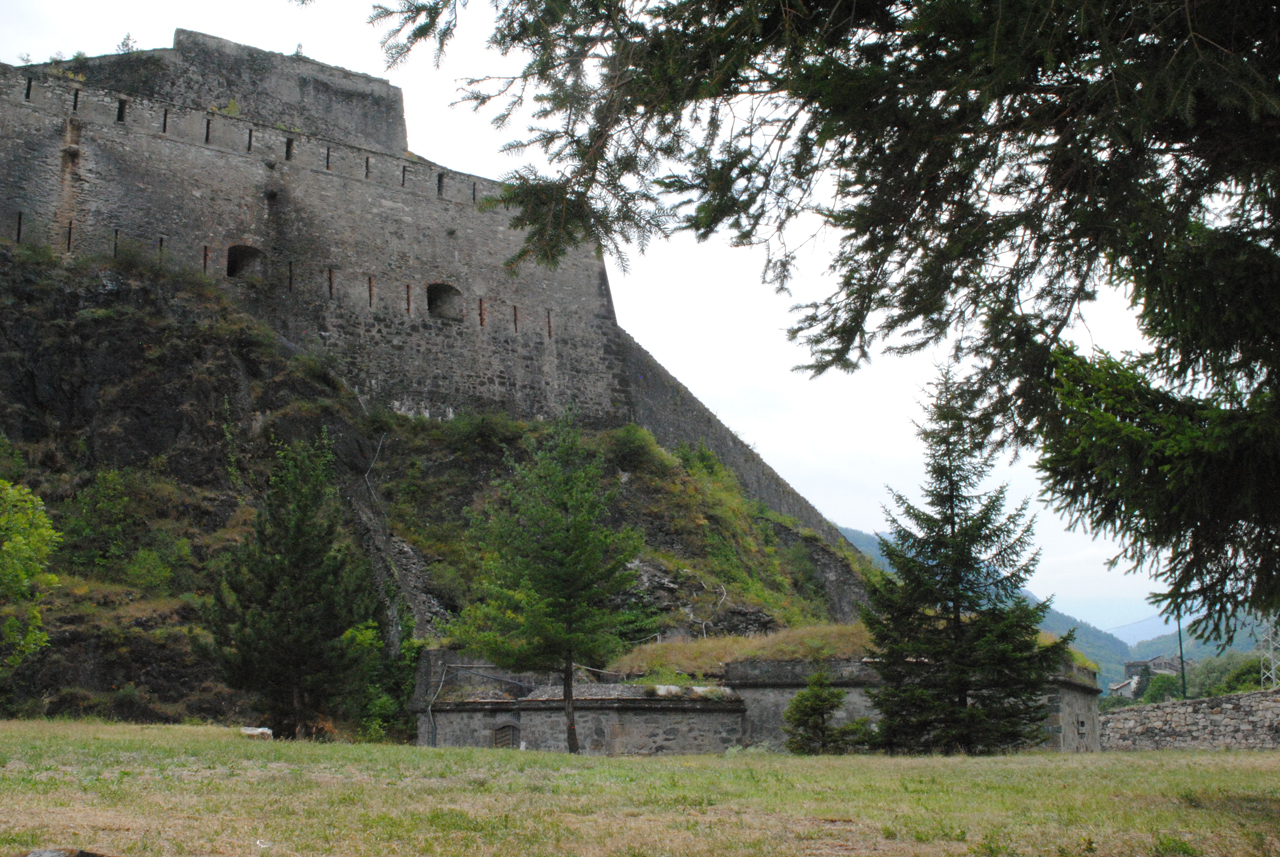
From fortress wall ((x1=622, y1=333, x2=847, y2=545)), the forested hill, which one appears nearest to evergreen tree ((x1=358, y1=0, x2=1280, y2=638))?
fortress wall ((x1=622, y1=333, x2=847, y2=545))

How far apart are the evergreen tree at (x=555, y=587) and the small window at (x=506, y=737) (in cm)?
101

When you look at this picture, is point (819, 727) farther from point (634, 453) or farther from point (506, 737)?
point (634, 453)

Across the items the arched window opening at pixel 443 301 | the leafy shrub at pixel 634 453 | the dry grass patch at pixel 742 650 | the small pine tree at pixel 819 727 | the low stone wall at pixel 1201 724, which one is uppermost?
the arched window opening at pixel 443 301

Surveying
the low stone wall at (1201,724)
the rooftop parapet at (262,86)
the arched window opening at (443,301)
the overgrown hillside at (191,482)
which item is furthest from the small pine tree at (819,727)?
the rooftop parapet at (262,86)

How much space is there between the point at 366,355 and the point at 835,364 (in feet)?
54.1

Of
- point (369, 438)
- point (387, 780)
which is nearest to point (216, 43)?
point (369, 438)

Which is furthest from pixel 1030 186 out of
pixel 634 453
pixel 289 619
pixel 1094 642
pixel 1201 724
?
pixel 1094 642

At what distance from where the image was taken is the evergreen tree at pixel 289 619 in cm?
1198

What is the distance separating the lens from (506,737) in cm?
1320

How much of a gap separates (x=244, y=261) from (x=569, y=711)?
1372cm

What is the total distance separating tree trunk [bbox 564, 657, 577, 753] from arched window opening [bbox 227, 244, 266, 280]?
498 inches

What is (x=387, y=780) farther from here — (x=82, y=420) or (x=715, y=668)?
(x=82, y=420)

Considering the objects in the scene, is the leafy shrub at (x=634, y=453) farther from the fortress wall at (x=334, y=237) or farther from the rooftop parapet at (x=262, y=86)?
the rooftop parapet at (x=262, y=86)

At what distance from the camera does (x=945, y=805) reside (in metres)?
6.23
